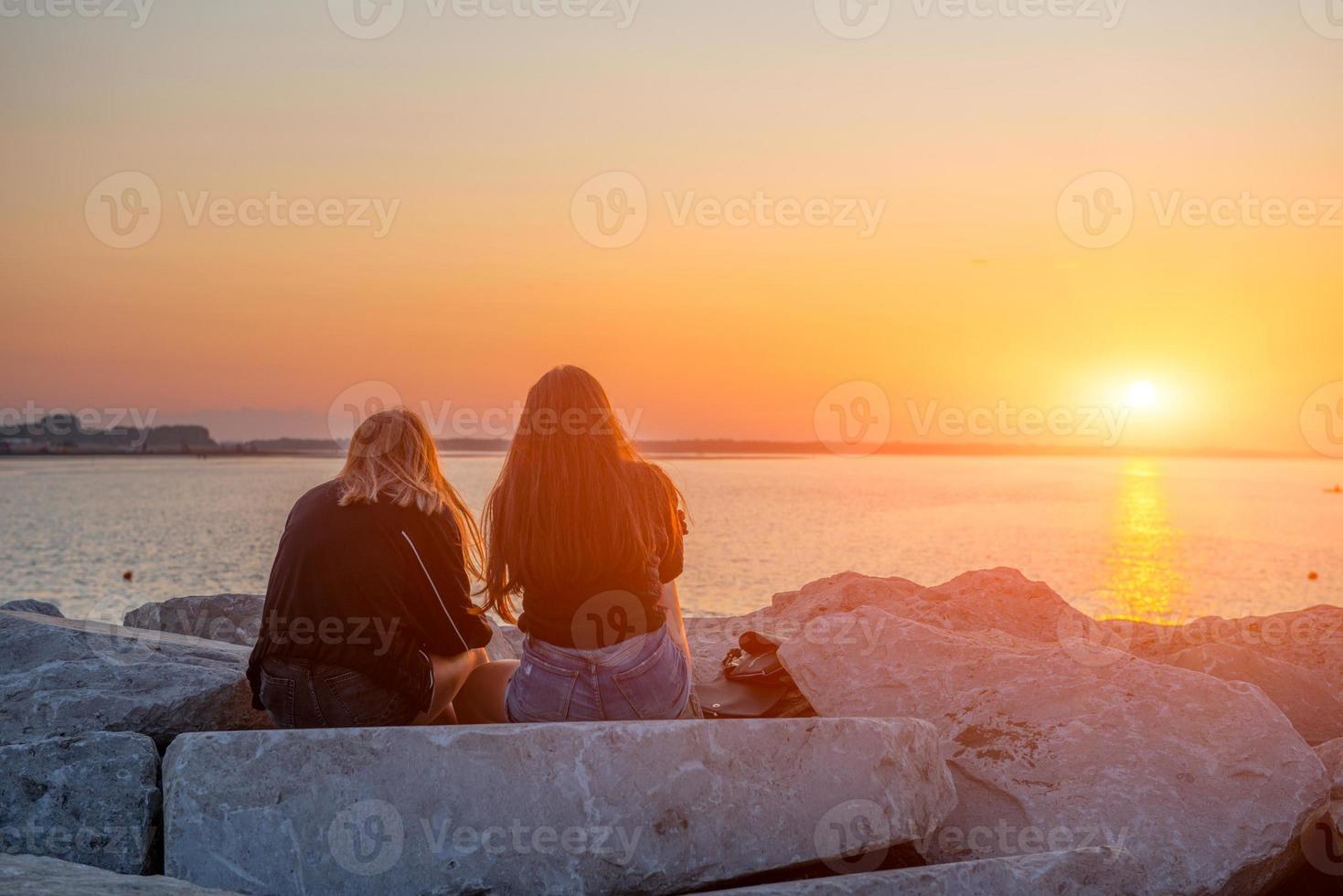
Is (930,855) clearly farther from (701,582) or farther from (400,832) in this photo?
(701,582)

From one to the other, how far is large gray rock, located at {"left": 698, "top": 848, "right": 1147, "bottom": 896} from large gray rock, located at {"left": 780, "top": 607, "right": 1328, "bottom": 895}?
491 millimetres

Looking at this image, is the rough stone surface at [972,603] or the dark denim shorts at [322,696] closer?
the dark denim shorts at [322,696]

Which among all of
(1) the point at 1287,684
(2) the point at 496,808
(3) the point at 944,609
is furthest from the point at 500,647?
(1) the point at 1287,684

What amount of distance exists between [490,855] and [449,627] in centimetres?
150

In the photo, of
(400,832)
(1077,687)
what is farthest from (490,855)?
(1077,687)

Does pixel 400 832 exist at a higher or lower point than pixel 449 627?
lower

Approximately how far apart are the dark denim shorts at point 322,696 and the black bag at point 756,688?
1742 mm

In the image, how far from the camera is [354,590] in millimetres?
4969

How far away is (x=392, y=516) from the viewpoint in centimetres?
507
